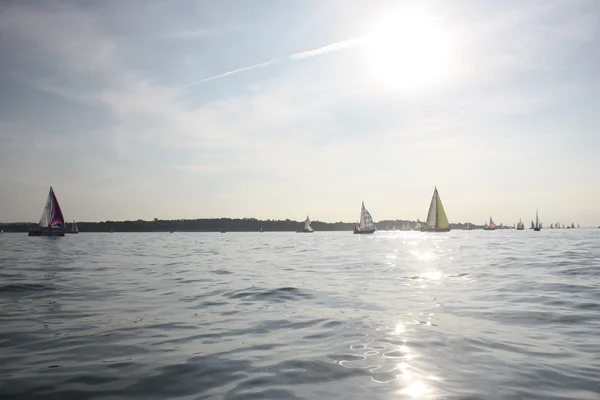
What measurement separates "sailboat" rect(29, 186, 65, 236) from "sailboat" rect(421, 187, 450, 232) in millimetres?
118539

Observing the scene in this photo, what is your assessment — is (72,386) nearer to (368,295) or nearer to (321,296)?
(321,296)

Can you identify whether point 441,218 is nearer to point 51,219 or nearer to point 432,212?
point 432,212

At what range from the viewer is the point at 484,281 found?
2016 centimetres

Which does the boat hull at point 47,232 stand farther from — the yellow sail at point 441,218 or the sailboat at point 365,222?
the yellow sail at point 441,218

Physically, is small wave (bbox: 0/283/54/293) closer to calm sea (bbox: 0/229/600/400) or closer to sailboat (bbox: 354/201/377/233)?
calm sea (bbox: 0/229/600/400)

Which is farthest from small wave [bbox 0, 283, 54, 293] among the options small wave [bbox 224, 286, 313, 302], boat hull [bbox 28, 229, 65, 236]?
boat hull [bbox 28, 229, 65, 236]

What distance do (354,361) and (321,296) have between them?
8339 millimetres

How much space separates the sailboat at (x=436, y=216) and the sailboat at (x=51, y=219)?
118539 mm

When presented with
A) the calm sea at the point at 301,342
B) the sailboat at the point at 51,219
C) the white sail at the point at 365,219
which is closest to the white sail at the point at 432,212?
the white sail at the point at 365,219

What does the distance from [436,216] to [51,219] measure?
125494mm

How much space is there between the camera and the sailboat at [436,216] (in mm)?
141000

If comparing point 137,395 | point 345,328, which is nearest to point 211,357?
point 137,395

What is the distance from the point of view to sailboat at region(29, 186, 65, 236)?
309 ft

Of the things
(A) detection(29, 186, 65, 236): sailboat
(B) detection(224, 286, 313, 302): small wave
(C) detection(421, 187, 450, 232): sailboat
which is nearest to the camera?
(B) detection(224, 286, 313, 302): small wave
